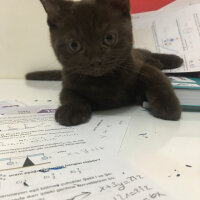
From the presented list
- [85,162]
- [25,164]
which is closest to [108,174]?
[85,162]

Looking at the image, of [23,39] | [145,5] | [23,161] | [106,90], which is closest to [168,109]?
[106,90]

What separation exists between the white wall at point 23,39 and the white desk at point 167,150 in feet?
2.34

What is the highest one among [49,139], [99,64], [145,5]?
[145,5]

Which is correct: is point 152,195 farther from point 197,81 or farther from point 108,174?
point 197,81

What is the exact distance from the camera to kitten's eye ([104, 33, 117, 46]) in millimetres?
770

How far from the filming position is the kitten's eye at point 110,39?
0.77m

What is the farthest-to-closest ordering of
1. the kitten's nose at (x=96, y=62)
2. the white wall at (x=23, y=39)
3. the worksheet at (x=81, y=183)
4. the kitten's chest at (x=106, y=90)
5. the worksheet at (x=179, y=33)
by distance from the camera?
the white wall at (x=23, y=39)
the worksheet at (x=179, y=33)
the kitten's chest at (x=106, y=90)
the kitten's nose at (x=96, y=62)
the worksheet at (x=81, y=183)

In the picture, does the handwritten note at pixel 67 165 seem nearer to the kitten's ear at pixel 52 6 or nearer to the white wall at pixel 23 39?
the kitten's ear at pixel 52 6

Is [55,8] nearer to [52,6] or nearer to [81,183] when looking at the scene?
[52,6]

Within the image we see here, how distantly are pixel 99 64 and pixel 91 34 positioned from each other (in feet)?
0.31

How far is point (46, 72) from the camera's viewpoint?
53.7 inches

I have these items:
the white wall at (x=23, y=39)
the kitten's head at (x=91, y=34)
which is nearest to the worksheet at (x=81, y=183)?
the kitten's head at (x=91, y=34)

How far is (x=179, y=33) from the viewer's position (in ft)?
3.82

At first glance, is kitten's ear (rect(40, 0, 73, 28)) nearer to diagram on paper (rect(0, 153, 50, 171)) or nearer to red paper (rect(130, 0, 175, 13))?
diagram on paper (rect(0, 153, 50, 171))
